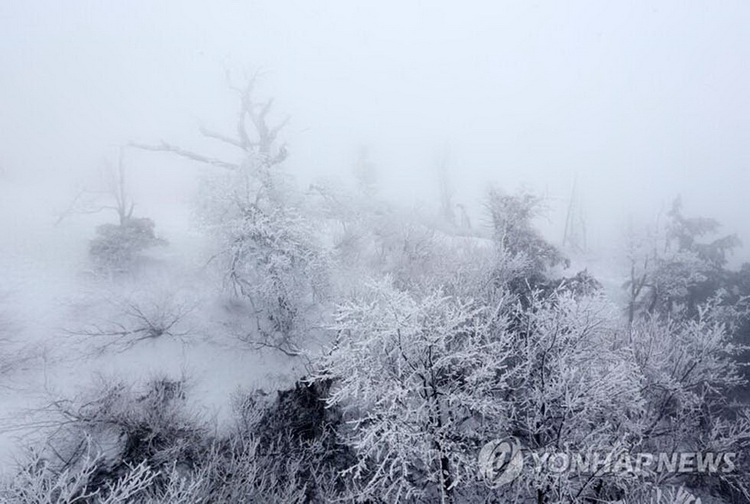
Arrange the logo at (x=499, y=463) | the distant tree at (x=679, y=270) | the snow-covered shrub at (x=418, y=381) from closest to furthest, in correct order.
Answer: the snow-covered shrub at (x=418, y=381) < the logo at (x=499, y=463) < the distant tree at (x=679, y=270)

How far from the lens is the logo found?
33.3 feet

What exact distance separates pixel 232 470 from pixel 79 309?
37.3 feet

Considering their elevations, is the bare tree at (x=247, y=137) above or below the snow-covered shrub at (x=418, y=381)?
above

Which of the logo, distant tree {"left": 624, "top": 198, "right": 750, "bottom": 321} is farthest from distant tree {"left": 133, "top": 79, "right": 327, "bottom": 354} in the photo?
distant tree {"left": 624, "top": 198, "right": 750, "bottom": 321}

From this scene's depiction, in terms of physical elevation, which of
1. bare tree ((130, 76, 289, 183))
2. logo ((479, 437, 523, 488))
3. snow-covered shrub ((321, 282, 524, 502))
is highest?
bare tree ((130, 76, 289, 183))

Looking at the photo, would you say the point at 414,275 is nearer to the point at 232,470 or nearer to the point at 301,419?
the point at 301,419

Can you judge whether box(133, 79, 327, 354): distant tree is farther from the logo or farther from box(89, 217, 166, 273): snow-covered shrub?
the logo

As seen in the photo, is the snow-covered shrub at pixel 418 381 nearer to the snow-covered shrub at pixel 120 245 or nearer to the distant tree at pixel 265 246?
the distant tree at pixel 265 246

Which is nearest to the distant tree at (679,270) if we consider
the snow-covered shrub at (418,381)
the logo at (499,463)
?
the logo at (499,463)

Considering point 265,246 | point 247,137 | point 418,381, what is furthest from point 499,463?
point 247,137

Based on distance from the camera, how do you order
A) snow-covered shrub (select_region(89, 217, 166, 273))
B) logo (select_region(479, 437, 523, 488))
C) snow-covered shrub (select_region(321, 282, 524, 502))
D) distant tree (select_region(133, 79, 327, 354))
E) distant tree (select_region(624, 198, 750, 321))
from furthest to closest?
distant tree (select_region(624, 198, 750, 321)) < snow-covered shrub (select_region(89, 217, 166, 273)) < distant tree (select_region(133, 79, 327, 354)) < logo (select_region(479, 437, 523, 488)) < snow-covered shrub (select_region(321, 282, 524, 502))

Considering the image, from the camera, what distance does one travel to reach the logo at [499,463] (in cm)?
1015

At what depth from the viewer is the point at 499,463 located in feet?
34.6

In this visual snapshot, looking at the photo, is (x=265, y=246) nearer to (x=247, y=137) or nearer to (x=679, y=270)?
(x=247, y=137)
